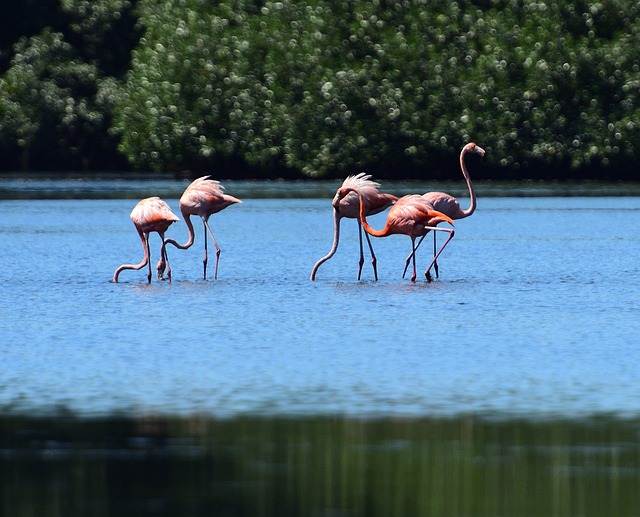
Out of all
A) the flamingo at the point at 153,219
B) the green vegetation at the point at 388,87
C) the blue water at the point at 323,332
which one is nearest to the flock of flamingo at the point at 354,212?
Result: the flamingo at the point at 153,219

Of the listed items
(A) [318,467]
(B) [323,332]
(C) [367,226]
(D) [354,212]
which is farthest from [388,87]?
(A) [318,467]

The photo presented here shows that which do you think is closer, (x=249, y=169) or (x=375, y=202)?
(x=375, y=202)

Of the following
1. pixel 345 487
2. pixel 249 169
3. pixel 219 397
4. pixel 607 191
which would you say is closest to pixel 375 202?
pixel 219 397

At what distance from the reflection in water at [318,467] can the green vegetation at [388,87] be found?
126 feet

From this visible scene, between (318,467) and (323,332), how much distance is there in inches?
192

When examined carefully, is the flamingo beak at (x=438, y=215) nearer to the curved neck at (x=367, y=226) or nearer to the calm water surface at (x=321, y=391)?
the curved neck at (x=367, y=226)

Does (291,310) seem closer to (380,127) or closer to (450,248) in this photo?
(450,248)

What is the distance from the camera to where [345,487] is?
6770mm

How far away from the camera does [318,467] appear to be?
7.20 m

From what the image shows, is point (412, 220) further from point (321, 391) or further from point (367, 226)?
point (321, 391)

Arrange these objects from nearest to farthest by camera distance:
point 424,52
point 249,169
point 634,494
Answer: point 634,494 → point 424,52 → point 249,169

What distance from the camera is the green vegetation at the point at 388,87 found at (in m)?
46.5

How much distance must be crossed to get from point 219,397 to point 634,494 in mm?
3005

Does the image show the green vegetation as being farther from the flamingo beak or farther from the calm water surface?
the flamingo beak
